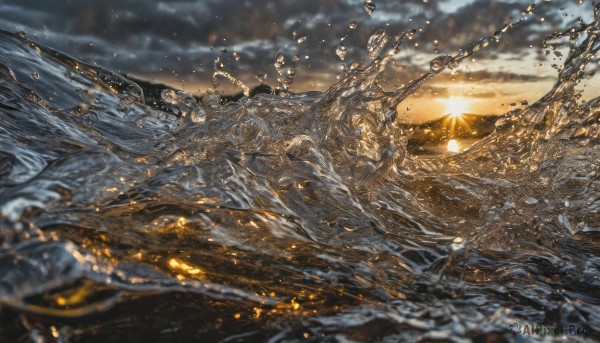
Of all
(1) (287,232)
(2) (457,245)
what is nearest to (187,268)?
(1) (287,232)

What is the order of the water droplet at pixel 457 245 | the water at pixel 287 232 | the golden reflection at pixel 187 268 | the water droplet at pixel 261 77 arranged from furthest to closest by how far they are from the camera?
1. the water droplet at pixel 261 77
2. the water droplet at pixel 457 245
3. the golden reflection at pixel 187 268
4. the water at pixel 287 232

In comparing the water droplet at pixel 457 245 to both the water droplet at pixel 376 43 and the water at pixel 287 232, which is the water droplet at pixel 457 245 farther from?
the water droplet at pixel 376 43

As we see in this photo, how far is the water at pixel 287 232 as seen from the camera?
119 cm

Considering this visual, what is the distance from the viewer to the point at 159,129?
4.77m

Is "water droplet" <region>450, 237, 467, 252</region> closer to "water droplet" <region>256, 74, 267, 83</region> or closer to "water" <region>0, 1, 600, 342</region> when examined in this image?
"water" <region>0, 1, 600, 342</region>

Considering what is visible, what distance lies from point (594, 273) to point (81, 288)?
1.91 metres

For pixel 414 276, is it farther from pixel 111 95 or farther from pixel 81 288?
pixel 111 95

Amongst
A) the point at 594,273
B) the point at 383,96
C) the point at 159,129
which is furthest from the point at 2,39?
the point at 594,273

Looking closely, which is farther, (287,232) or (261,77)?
(261,77)

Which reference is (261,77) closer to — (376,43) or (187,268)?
(376,43)

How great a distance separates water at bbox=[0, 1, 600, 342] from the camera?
1.19 metres

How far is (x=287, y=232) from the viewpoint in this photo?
1.83m

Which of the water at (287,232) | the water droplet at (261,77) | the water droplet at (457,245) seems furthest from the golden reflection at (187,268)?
the water droplet at (261,77)

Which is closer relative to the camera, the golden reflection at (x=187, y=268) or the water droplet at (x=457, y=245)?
the golden reflection at (x=187, y=268)
